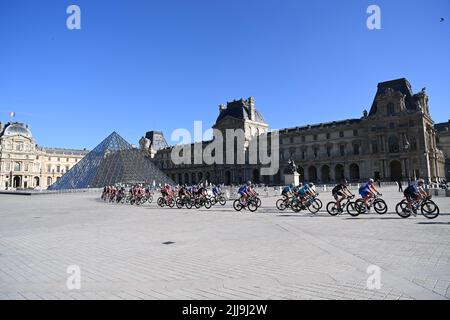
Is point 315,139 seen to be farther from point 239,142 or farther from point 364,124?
point 239,142

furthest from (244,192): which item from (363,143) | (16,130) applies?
(16,130)

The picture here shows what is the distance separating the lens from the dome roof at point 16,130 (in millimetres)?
97875

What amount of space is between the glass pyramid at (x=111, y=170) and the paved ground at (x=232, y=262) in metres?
35.7

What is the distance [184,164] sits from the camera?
88750 millimetres

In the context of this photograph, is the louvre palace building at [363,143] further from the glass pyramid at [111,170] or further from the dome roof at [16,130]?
the dome roof at [16,130]

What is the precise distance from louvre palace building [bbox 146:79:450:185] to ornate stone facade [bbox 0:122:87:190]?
5768 centimetres

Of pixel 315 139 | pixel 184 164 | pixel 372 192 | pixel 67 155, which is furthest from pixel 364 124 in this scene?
pixel 67 155

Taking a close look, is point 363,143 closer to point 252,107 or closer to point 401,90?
point 401,90

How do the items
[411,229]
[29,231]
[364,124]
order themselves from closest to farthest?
[411,229] → [29,231] → [364,124]

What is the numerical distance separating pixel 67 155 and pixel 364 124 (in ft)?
321

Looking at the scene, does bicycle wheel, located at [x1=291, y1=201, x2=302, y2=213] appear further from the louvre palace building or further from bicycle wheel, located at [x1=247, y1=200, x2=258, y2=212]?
the louvre palace building

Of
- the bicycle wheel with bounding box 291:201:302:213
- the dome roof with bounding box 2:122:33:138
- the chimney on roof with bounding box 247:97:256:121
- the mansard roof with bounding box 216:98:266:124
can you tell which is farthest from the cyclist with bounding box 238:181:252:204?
the dome roof with bounding box 2:122:33:138

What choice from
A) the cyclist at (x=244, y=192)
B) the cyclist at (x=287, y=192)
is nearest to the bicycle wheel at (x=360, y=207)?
the cyclist at (x=287, y=192)

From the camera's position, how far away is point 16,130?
328ft
